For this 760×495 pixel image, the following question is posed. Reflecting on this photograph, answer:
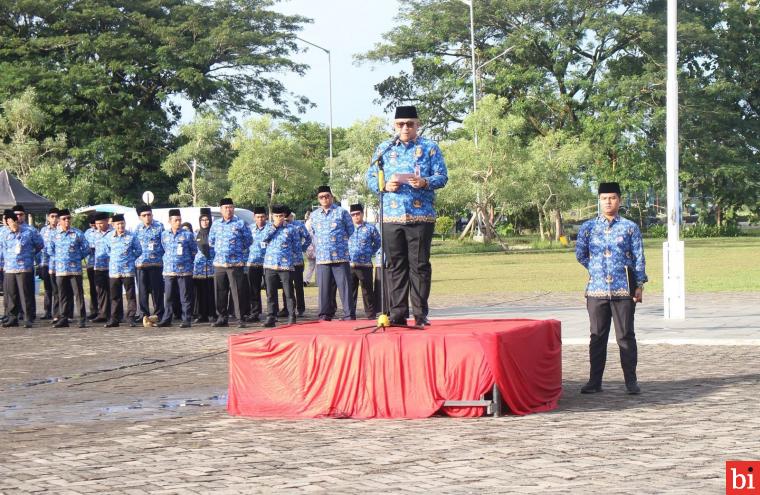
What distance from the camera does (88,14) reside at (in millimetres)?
55125

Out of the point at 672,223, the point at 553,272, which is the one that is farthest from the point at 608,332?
the point at 553,272

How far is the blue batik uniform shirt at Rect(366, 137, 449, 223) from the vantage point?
10.5 meters

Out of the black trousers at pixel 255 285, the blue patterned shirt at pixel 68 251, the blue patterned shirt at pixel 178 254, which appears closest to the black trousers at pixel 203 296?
the black trousers at pixel 255 285

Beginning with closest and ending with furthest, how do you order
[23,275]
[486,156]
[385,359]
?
[385,359] → [23,275] → [486,156]

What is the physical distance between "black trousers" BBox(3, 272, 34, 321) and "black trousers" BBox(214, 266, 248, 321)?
3548mm

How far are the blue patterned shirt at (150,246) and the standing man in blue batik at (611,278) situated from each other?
421 inches

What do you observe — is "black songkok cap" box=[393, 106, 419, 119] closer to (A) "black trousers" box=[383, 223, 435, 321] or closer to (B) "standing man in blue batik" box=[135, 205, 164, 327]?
(A) "black trousers" box=[383, 223, 435, 321]

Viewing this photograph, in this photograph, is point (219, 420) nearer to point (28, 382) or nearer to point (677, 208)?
point (28, 382)

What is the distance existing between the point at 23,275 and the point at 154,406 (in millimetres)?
10830

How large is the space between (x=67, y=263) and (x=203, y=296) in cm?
240

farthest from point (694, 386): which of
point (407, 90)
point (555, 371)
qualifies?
point (407, 90)

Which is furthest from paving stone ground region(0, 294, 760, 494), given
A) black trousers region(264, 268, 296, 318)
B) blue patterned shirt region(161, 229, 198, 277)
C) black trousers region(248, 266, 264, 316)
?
black trousers region(248, 266, 264, 316)

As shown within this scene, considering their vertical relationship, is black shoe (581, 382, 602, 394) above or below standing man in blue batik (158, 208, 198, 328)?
below

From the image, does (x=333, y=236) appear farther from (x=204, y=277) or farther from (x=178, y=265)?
(x=204, y=277)
